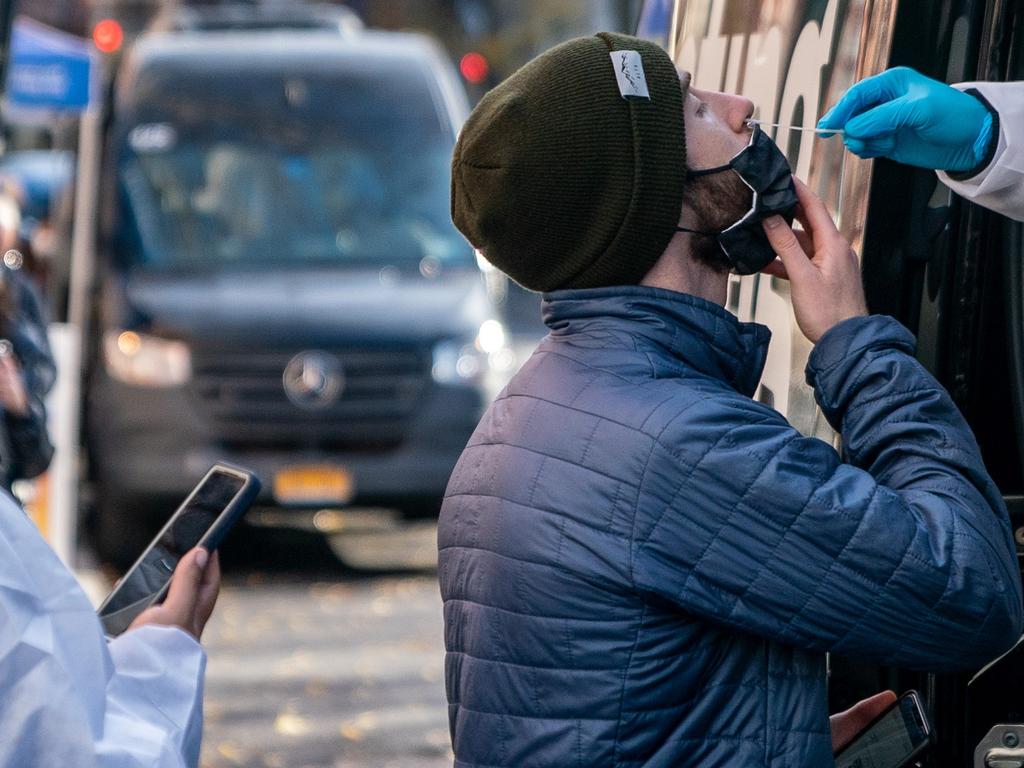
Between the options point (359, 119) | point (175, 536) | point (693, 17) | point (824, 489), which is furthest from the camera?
point (359, 119)

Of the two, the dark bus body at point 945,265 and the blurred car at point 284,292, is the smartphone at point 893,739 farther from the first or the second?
the blurred car at point 284,292

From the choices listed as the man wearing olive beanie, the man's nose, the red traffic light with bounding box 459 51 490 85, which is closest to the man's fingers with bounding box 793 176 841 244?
the man wearing olive beanie

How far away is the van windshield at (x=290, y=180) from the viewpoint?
33.0ft

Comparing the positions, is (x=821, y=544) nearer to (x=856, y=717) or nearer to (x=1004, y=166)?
(x=856, y=717)

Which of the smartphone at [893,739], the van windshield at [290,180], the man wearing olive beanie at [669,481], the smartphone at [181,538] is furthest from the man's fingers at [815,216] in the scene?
the van windshield at [290,180]

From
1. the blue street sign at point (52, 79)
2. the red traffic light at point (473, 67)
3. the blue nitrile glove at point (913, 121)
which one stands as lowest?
the red traffic light at point (473, 67)

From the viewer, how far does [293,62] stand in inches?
422

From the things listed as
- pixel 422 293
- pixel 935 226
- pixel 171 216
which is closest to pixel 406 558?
pixel 422 293

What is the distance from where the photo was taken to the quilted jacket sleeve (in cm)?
219

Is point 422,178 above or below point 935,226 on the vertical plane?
below

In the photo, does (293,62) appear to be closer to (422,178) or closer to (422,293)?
(422,178)

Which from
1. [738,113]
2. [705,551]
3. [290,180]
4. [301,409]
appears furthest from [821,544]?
[290,180]

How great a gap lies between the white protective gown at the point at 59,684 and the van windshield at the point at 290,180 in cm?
786

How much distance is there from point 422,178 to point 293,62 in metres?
1.10
